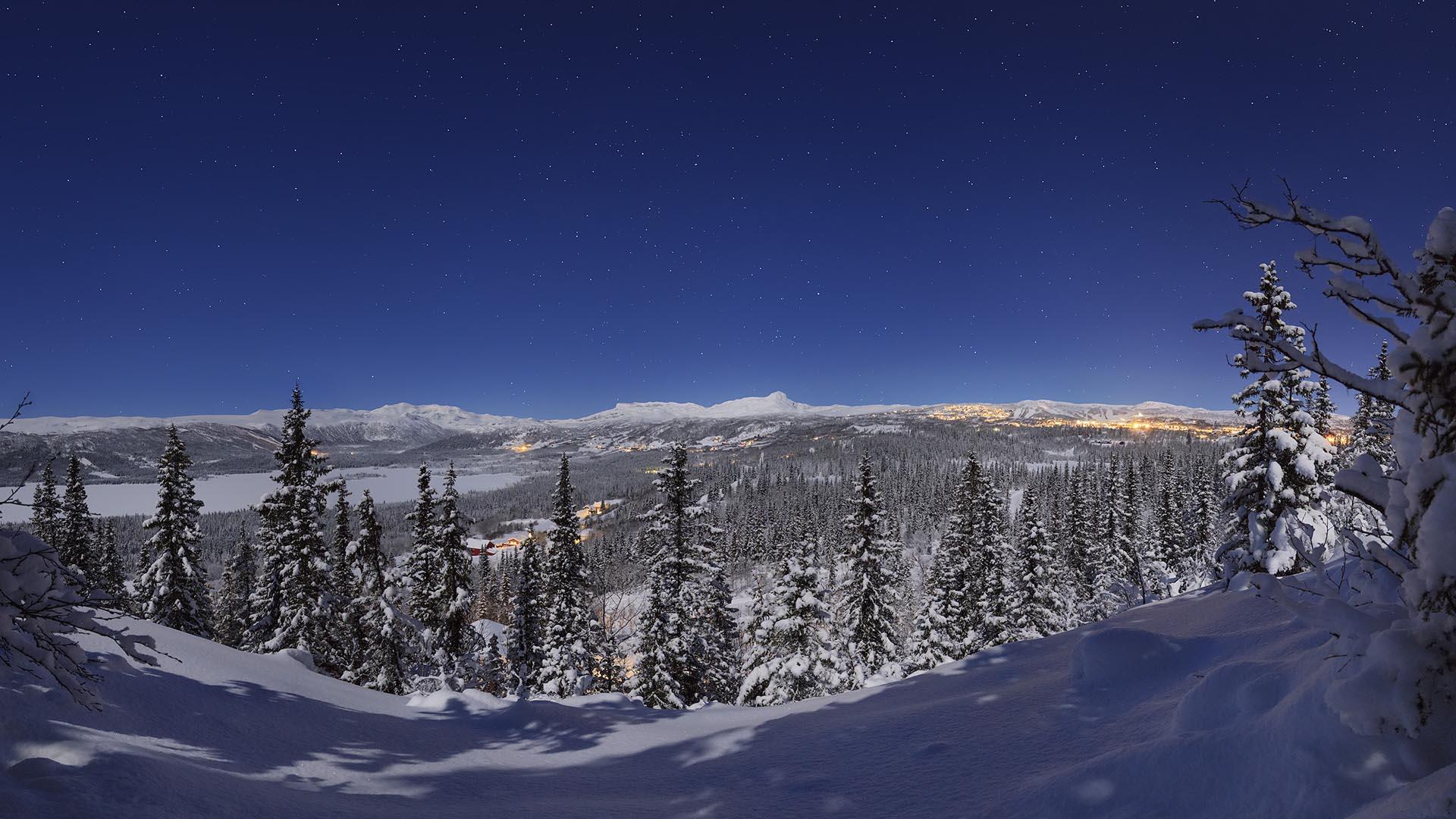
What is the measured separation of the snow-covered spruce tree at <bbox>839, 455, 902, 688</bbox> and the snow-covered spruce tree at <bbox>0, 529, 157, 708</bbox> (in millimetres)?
A: 24300

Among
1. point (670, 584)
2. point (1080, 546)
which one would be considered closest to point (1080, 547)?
point (1080, 546)

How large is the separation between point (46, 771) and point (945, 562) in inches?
1263

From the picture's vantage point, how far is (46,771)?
13.8ft

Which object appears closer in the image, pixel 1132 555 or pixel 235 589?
pixel 235 589

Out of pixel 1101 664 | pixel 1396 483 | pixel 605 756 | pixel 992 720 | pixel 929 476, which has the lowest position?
pixel 929 476

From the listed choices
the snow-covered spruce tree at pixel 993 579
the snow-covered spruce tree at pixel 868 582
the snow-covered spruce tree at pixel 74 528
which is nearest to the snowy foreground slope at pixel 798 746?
the snow-covered spruce tree at pixel 868 582

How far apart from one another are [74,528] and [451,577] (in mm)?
16008

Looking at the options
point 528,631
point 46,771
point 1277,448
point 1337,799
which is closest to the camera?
point 1337,799

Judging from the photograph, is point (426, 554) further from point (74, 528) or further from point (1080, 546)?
point (1080, 546)

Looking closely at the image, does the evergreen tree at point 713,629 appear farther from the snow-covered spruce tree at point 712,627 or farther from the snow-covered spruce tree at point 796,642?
the snow-covered spruce tree at point 796,642

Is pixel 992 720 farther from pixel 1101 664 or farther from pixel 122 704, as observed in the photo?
pixel 122 704

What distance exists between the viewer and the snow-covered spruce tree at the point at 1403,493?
266 cm

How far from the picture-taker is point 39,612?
388cm

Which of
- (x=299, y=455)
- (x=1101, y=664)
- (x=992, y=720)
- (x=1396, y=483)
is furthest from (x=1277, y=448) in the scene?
(x=299, y=455)
